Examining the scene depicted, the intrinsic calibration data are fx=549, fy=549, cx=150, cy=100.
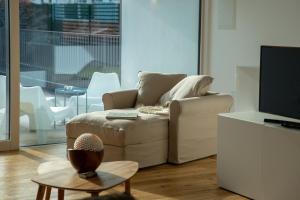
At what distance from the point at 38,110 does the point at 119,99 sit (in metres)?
0.99

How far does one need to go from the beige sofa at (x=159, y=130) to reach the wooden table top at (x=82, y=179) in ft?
3.64

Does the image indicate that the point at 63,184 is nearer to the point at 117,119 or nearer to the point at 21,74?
the point at 117,119

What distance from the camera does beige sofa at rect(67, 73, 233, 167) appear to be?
4.89 meters

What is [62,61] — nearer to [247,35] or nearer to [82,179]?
[247,35]

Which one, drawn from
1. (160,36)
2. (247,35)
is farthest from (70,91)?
(247,35)

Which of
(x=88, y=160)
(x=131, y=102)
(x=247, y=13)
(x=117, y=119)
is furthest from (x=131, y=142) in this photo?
(x=247, y=13)

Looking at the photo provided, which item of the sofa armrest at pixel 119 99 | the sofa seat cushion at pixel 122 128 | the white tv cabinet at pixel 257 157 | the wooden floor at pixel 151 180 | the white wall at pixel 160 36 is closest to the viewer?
the white tv cabinet at pixel 257 157

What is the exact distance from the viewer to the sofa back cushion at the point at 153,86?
569 centimetres

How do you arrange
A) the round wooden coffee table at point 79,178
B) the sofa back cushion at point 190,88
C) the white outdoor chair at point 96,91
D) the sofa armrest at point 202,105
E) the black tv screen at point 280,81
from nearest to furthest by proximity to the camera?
the round wooden coffee table at point 79,178
the black tv screen at point 280,81
the sofa armrest at point 202,105
the sofa back cushion at point 190,88
the white outdoor chair at point 96,91

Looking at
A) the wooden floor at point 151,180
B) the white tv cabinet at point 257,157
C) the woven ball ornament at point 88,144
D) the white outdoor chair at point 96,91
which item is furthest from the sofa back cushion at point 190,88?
the woven ball ornament at point 88,144

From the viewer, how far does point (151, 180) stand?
471cm

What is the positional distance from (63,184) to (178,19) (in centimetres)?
364

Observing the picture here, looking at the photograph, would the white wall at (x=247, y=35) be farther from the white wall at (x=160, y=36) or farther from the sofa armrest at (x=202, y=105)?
the sofa armrest at (x=202, y=105)

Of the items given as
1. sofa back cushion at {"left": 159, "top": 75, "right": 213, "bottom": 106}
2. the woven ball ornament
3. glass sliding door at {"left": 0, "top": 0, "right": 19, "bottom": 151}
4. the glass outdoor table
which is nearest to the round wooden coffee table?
the woven ball ornament
